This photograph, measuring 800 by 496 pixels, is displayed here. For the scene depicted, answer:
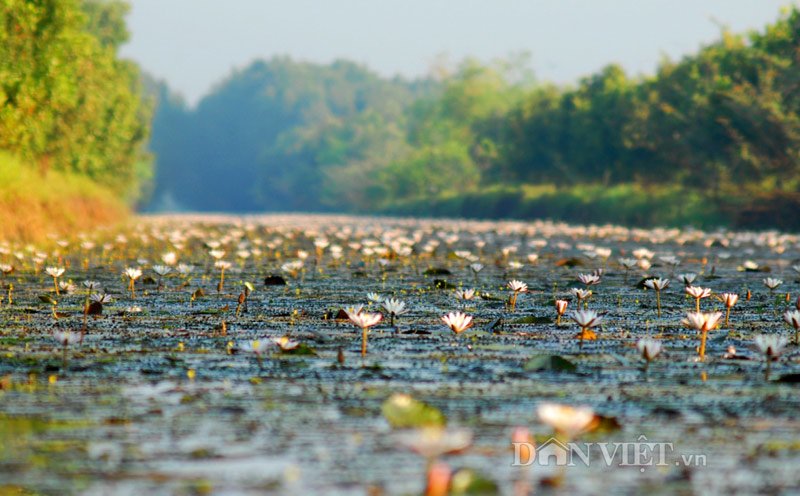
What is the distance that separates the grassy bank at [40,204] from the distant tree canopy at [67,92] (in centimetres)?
74

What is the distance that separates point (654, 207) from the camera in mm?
42656

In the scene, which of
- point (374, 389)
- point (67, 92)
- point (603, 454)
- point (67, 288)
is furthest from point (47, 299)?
point (67, 92)

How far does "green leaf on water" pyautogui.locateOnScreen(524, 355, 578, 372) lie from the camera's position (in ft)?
18.7

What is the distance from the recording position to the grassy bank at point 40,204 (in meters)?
21.6

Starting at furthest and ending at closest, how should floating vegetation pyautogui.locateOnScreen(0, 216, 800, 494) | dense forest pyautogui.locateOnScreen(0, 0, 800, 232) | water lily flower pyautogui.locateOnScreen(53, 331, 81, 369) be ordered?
dense forest pyautogui.locateOnScreen(0, 0, 800, 232) < water lily flower pyautogui.locateOnScreen(53, 331, 81, 369) < floating vegetation pyautogui.locateOnScreen(0, 216, 800, 494)

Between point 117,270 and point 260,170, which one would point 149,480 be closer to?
point 117,270

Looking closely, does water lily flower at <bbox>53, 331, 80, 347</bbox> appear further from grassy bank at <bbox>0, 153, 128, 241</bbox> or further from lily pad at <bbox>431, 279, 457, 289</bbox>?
grassy bank at <bbox>0, 153, 128, 241</bbox>

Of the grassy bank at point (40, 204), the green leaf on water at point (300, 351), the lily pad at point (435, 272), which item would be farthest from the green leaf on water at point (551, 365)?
the grassy bank at point (40, 204)

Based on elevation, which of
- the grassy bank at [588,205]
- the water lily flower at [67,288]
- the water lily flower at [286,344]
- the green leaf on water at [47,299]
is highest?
the grassy bank at [588,205]

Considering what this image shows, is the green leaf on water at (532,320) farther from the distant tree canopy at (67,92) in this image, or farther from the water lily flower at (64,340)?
the distant tree canopy at (67,92)

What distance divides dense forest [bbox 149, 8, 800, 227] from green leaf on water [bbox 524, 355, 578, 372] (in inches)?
1130

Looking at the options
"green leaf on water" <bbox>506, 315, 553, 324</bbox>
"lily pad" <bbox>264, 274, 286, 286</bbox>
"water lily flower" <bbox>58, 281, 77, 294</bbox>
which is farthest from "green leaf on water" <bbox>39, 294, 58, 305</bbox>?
"green leaf on water" <bbox>506, 315, 553, 324</bbox>

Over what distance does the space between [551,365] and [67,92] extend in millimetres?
23470

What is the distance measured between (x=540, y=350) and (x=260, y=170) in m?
160
